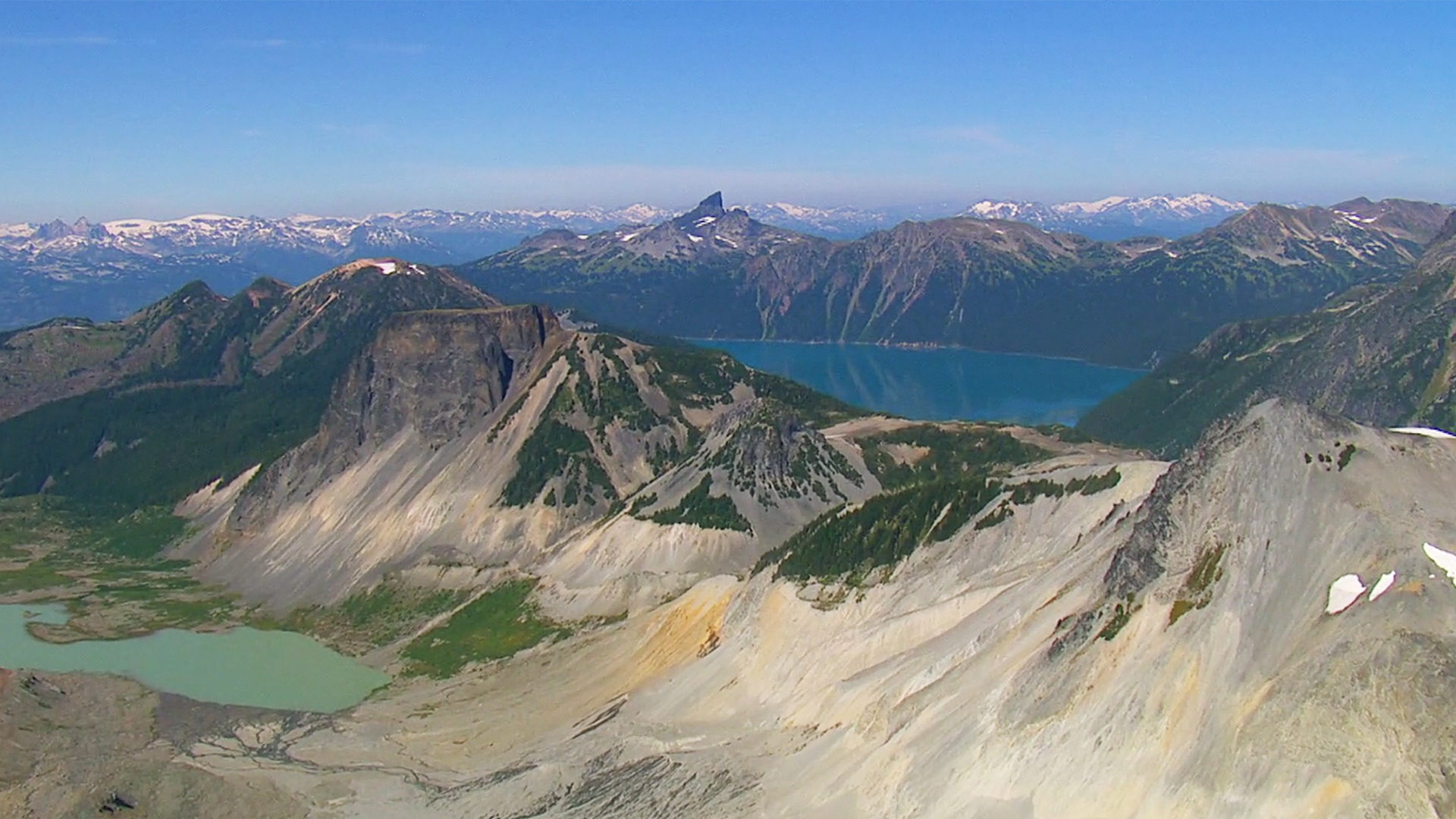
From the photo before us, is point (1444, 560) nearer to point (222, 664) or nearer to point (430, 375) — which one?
point (222, 664)

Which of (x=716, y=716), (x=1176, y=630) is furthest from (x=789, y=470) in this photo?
(x=1176, y=630)

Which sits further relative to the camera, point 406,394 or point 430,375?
point 406,394

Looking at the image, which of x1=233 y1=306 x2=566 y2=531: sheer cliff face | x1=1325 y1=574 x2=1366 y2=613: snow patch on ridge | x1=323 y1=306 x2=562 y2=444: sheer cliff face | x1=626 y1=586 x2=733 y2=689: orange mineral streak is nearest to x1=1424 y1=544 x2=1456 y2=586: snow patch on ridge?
x1=1325 y1=574 x2=1366 y2=613: snow patch on ridge

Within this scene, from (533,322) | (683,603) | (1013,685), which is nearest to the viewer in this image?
(1013,685)

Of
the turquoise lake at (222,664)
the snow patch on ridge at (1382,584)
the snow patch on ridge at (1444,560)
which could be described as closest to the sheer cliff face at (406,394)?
the turquoise lake at (222,664)

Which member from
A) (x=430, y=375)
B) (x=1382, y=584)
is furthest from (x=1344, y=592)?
(x=430, y=375)

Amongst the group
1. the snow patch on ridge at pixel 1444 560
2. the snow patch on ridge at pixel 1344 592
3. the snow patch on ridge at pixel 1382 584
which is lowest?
the snow patch on ridge at pixel 1344 592

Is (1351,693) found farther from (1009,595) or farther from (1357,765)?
(1009,595)

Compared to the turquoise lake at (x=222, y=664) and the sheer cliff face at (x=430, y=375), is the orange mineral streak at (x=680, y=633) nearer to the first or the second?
the turquoise lake at (x=222, y=664)

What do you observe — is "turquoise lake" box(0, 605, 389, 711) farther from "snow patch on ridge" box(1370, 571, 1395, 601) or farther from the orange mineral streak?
"snow patch on ridge" box(1370, 571, 1395, 601)
